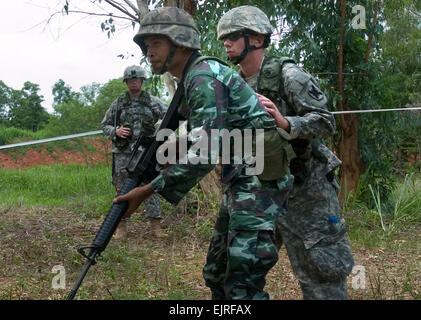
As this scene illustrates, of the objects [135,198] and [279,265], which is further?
[279,265]

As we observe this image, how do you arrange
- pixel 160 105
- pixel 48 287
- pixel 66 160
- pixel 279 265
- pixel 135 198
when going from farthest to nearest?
pixel 66 160, pixel 160 105, pixel 279 265, pixel 48 287, pixel 135 198

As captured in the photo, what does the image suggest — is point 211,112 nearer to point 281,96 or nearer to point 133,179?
point 133,179

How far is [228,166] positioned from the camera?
2672 mm

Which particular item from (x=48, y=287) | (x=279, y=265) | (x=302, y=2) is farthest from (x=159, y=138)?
(x=302, y=2)

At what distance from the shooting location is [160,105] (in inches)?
254

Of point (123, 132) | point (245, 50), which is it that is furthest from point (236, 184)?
point (123, 132)

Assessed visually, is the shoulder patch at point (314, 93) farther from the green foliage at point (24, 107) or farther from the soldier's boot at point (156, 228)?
the green foliage at point (24, 107)

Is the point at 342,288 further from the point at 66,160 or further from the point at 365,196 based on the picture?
the point at 66,160

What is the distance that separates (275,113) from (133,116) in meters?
3.75

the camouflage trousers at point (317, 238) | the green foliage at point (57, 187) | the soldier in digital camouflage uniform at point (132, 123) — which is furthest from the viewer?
the green foliage at point (57, 187)

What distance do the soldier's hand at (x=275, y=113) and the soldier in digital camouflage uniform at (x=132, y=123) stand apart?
3.61 meters

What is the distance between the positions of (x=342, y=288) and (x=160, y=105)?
380 centimetres

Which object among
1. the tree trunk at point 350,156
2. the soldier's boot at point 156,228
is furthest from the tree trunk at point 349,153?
the soldier's boot at point 156,228

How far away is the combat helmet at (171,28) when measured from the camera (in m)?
2.68
